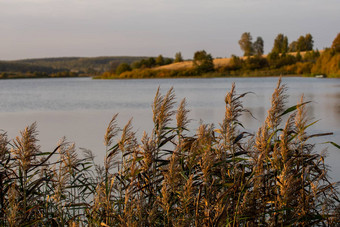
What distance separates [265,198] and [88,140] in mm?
5612

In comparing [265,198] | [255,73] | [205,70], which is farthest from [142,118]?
[205,70]

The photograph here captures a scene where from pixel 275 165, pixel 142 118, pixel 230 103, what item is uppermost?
pixel 230 103

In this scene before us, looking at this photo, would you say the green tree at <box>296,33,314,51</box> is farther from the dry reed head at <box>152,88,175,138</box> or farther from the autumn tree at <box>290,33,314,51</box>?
the dry reed head at <box>152,88,175,138</box>

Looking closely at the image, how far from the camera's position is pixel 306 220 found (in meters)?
2.47

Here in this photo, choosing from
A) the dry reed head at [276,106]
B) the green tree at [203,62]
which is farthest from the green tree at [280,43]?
the dry reed head at [276,106]

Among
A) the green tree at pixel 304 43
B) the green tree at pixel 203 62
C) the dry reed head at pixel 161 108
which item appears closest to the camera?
the dry reed head at pixel 161 108

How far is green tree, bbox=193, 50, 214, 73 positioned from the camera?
67000 mm

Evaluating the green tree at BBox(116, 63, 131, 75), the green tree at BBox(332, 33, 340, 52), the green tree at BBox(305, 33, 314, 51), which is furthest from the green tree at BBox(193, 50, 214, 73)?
the green tree at BBox(305, 33, 314, 51)

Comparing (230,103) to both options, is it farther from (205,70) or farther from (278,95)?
(205,70)

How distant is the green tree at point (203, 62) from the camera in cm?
6700

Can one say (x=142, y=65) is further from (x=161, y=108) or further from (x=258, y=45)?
(x=161, y=108)

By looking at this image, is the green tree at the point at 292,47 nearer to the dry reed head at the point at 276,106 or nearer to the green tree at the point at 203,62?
the green tree at the point at 203,62

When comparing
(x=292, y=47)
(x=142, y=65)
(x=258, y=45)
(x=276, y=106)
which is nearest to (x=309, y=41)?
(x=292, y=47)

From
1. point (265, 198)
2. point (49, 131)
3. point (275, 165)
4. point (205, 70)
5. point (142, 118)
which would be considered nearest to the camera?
point (275, 165)
